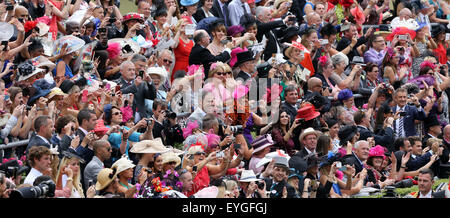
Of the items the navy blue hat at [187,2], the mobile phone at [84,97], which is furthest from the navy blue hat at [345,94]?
the mobile phone at [84,97]

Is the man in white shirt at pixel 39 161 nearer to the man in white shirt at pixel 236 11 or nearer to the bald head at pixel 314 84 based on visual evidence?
Result: the bald head at pixel 314 84

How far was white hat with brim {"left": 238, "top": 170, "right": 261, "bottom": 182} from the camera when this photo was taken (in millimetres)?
14875

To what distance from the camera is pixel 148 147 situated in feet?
48.7

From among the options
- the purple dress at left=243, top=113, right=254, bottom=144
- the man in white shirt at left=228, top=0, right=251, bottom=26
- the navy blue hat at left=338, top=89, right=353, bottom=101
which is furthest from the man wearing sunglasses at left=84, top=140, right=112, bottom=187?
the man in white shirt at left=228, top=0, right=251, bottom=26

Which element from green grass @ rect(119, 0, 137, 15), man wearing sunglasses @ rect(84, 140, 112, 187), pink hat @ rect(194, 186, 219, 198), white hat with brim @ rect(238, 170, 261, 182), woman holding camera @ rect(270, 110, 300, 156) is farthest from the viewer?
green grass @ rect(119, 0, 137, 15)

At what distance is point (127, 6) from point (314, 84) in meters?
6.10

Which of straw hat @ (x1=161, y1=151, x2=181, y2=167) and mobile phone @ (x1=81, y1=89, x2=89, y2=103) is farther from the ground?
straw hat @ (x1=161, y1=151, x2=181, y2=167)

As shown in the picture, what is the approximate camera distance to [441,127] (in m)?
20.6

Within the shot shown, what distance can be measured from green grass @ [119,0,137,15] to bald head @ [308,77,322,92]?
18.1 ft

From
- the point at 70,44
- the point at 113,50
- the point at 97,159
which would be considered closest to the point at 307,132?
the point at 113,50

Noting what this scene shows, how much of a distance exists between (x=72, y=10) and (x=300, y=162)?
5524 millimetres

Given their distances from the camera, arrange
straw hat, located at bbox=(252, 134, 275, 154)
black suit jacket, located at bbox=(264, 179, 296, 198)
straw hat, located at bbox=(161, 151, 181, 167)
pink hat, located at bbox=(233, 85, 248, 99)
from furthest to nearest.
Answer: pink hat, located at bbox=(233, 85, 248, 99), straw hat, located at bbox=(252, 134, 275, 154), black suit jacket, located at bbox=(264, 179, 296, 198), straw hat, located at bbox=(161, 151, 181, 167)

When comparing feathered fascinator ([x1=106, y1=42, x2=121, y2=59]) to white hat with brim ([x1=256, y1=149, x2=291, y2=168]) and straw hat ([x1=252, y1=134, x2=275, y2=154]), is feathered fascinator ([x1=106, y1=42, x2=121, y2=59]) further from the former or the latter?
white hat with brim ([x1=256, y1=149, x2=291, y2=168])

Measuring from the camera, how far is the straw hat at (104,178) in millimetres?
13633
